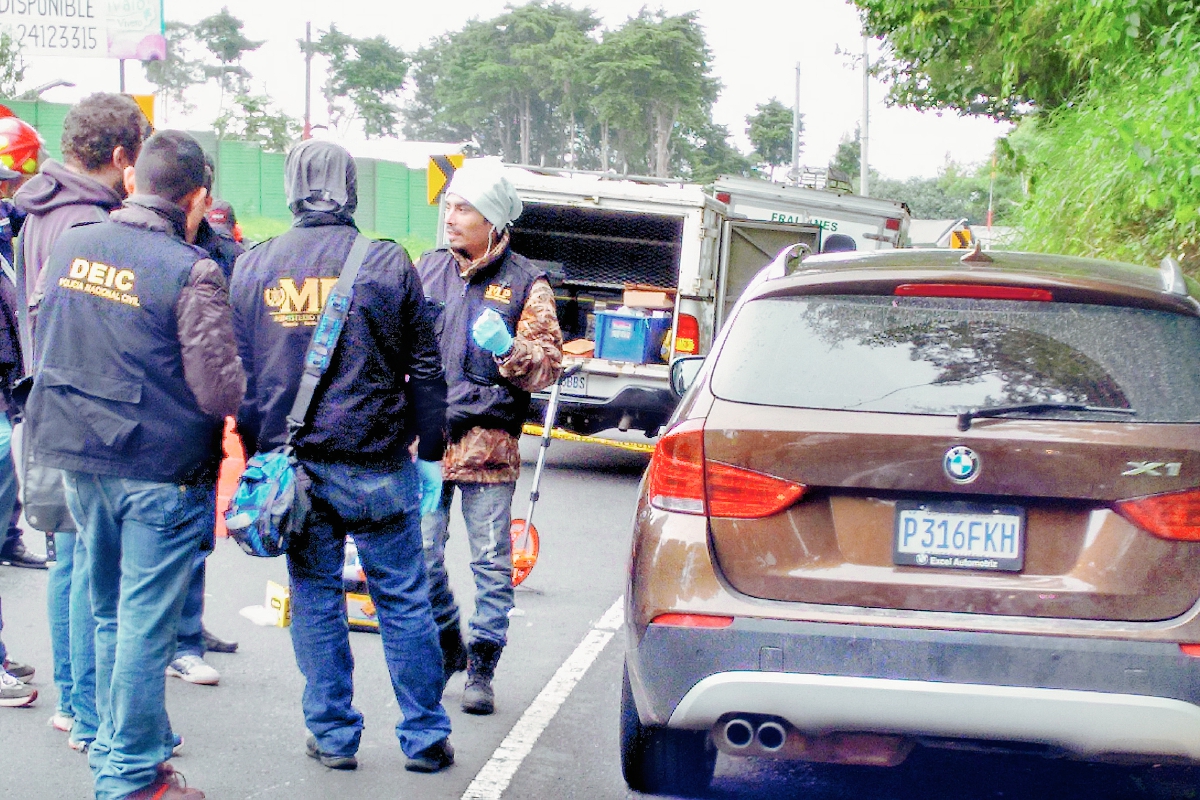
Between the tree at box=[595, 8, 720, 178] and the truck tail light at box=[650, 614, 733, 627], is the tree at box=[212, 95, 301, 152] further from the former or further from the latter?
the truck tail light at box=[650, 614, 733, 627]

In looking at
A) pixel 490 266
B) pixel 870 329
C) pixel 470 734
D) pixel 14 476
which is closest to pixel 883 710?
pixel 870 329

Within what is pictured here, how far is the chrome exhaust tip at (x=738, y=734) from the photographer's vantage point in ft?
11.9

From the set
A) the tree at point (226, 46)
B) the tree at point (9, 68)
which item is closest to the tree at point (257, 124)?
the tree at point (9, 68)

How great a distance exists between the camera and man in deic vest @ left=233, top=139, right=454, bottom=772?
4.25 meters

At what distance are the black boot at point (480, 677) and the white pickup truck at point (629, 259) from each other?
577cm

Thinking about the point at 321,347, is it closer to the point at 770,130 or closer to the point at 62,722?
the point at 62,722

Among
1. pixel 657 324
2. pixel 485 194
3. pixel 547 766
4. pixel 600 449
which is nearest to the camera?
pixel 547 766

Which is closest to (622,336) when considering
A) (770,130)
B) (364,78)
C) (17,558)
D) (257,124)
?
(17,558)

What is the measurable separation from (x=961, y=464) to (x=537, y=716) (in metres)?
2.27

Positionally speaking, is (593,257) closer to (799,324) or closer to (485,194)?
(485,194)

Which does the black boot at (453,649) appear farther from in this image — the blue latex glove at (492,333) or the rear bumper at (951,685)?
the rear bumper at (951,685)

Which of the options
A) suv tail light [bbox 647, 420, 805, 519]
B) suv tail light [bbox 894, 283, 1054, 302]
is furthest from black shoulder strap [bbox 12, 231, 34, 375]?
suv tail light [bbox 894, 283, 1054, 302]

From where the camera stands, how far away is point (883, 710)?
3.44 meters

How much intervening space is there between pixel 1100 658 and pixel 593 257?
34.6ft
